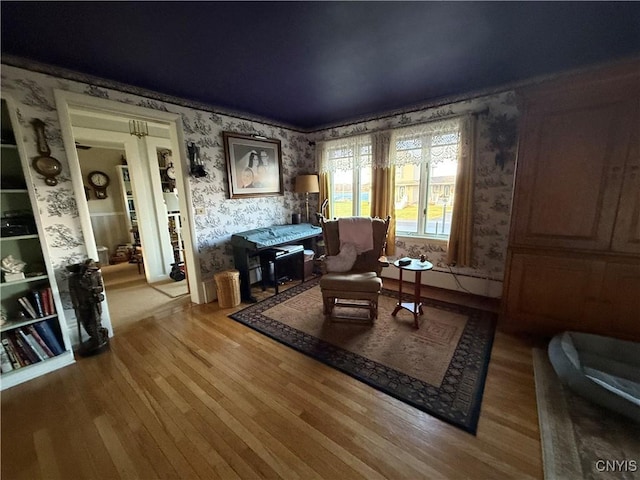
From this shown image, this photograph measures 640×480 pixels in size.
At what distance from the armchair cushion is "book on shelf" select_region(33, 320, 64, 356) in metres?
2.41

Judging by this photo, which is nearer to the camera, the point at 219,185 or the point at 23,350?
the point at 23,350

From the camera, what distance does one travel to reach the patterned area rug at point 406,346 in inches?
65.7

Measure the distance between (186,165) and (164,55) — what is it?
118 centimetres

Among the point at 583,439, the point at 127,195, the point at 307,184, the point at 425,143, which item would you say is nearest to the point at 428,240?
the point at 425,143

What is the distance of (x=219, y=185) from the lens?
323 cm

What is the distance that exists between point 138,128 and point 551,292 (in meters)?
5.08

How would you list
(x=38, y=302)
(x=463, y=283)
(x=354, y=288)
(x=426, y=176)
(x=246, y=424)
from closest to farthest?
(x=246, y=424)
(x=38, y=302)
(x=354, y=288)
(x=463, y=283)
(x=426, y=176)

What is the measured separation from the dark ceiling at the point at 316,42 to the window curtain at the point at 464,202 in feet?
1.67

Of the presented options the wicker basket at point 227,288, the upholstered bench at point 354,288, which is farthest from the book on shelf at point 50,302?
the upholstered bench at point 354,288

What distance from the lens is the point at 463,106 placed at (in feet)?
9.61

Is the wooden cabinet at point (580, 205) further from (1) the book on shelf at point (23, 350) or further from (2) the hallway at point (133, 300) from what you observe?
(1) the book on shelf at point (23, 350)

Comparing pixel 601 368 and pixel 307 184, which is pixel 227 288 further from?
pixel 601 368

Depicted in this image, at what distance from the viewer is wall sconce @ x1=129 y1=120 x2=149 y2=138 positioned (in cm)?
337

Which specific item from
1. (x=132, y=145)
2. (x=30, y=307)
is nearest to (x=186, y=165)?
(x=132, y=145)
